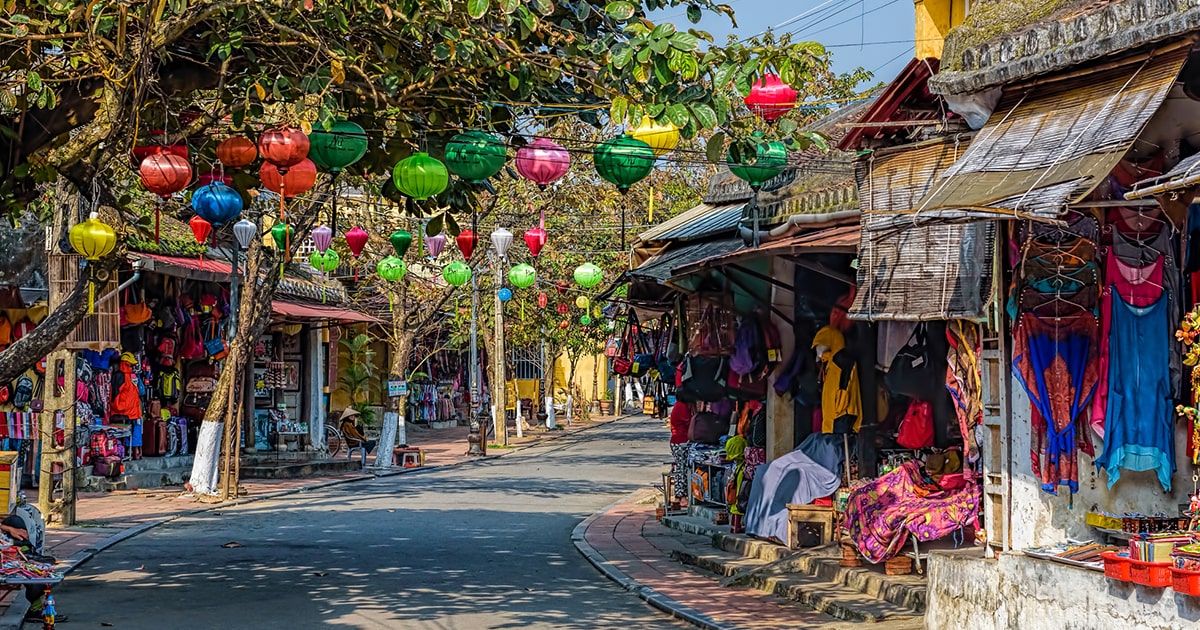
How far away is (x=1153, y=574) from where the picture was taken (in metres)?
7.61

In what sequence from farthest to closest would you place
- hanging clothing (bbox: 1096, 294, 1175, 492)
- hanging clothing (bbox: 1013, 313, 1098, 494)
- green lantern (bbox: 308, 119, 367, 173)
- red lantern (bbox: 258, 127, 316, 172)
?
green lantern (bbox: 308, 119, 367, 173) < red lantern (bbox: 258, 127, 316, 172) < hanging clothing (bbox: 1013, 313, 1098, 494) < hanging clothing (bbox: 1096, 294, 1175, 492)

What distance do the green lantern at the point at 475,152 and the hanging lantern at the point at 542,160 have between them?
26 cm

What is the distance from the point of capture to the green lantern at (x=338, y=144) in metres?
9.52

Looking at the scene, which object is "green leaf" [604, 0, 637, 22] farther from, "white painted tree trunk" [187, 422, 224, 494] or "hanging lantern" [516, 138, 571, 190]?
"white painted tree trunk" [187, 422, 224, 494]

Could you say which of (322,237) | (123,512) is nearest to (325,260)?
(322,237)

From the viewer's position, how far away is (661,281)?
50.9 feet

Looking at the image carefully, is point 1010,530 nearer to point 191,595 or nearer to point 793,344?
point 793,344

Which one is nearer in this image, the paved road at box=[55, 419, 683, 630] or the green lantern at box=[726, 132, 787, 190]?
the green lantern at box=[726, 132, 787, 190]

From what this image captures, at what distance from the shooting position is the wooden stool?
46.4 feet

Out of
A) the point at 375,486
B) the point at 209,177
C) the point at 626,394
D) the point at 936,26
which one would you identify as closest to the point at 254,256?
the point at 375,486

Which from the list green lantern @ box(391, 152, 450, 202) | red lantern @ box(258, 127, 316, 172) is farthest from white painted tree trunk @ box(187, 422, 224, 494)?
green lantern @ box(391, 152, 450, 202)

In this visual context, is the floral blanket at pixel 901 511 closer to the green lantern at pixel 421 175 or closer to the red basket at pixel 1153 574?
the red basket at pixel 1153 574

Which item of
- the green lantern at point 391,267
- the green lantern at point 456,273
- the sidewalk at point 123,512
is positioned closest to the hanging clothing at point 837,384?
the sidewalk at point 123,512

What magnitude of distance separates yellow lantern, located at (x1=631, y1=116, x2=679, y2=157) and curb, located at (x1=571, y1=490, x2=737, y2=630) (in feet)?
14.0
